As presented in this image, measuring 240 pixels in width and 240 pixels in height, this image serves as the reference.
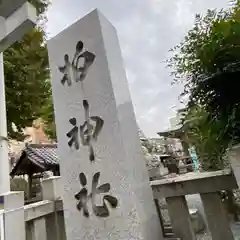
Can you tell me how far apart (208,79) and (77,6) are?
84.6 inches

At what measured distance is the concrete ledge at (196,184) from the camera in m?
1.76

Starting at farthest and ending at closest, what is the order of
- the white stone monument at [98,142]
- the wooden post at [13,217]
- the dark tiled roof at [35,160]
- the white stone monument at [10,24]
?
the dark tiled roof at [35,160]
the white stone monument at [10,24]
the wooden post at [13,217]
the white stone monument at [98,142]

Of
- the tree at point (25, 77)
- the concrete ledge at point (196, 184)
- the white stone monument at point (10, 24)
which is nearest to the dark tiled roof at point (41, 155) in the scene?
the tree at point (25, 77)

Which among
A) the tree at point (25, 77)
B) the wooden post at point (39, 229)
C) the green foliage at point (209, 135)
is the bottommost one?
the wooden post at point (39, 229)

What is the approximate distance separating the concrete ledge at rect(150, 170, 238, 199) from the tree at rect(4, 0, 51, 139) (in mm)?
4051

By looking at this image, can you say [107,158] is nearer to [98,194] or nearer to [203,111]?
[98,194]

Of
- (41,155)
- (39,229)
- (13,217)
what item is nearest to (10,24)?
(13,217)

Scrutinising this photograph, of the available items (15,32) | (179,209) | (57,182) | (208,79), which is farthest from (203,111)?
(15,32)

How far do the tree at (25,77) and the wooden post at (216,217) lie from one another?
4.41 meters

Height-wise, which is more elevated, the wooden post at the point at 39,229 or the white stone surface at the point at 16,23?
the white stone surface at the point at 16,23

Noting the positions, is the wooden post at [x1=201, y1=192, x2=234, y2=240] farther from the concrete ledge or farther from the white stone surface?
the white stone surface

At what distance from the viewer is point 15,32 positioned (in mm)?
2691

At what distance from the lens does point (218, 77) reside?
163 centimetres

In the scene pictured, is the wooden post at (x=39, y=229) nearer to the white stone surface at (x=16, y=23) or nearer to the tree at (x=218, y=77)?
the tree at (x=218, y=77)
